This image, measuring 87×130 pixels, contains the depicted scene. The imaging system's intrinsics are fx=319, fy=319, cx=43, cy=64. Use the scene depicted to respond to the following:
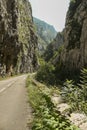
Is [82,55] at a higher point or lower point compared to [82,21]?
lower

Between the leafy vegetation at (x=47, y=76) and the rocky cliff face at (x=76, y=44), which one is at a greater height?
the rocky cliff face at (x=76, y=44)

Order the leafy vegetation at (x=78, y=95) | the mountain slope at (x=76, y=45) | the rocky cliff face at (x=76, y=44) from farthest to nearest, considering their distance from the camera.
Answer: the mountain slope at (x=76, y=45) → the rocky cliff face at (x=76, y=44) → the leafy vegetation at (x=78, y=95)

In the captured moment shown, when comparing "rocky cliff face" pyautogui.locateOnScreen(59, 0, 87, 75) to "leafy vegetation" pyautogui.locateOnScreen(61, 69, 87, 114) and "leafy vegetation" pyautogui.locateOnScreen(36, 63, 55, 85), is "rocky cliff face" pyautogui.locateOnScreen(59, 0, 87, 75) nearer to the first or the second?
"leafy vegetation" pyautogui.locateOnScreen(36, 63, 55, 85)

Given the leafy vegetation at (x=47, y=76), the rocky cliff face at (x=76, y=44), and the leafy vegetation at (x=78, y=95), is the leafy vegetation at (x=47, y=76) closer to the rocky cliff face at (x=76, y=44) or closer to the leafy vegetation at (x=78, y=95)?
the rocky cliff face at (x=76, y=44)

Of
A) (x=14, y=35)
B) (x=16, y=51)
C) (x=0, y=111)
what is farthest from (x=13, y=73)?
(x=0, y=111)

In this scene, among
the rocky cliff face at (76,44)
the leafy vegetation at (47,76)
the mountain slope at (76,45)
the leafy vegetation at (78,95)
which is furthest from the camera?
the mountain slope at (76,45)

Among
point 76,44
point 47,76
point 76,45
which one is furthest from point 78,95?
point 76,44

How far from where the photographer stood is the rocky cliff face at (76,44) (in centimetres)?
6241

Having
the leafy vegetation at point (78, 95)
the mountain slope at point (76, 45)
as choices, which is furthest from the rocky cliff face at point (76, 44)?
the leafy vegetation at point (78, 95)

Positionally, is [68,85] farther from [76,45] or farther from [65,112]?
[76,45]

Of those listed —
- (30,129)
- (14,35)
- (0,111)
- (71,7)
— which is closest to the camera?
(30,129)

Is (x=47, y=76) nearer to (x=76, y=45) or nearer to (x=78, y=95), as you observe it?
(x=76, y=45)

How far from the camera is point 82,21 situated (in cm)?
6856

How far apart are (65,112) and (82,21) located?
60063mm
